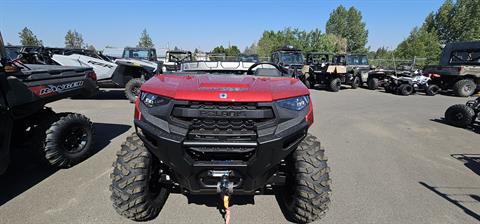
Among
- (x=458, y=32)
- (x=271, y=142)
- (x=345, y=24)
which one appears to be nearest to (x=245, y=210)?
(x=271, y=142)

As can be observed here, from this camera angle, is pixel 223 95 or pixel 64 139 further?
pixel 64 139

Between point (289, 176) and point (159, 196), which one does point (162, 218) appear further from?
point (289, 176)

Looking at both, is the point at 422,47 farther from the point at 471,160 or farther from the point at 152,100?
the point at 152,100

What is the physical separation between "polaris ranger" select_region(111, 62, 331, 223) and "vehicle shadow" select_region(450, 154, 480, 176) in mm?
3365

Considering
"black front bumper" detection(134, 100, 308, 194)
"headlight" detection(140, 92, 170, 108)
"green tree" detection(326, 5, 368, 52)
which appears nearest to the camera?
"black front bumper" detection(134, 100, 308, 194)

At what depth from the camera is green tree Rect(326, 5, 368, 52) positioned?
69000mm

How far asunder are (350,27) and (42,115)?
75.1 m

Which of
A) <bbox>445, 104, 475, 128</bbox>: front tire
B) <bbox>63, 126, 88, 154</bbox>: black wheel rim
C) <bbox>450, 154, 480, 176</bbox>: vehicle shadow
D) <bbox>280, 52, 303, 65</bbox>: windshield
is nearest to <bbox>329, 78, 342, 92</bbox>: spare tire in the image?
<bbox>280, 52, 303, 65</bbox>: windshield

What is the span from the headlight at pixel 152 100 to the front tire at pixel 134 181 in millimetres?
488

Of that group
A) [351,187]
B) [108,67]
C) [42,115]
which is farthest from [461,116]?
[108,67]

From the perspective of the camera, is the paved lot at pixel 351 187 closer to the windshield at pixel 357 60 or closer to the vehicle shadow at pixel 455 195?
the vehicle shadow at pixel 455 195

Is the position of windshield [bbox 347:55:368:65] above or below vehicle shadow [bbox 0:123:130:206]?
above

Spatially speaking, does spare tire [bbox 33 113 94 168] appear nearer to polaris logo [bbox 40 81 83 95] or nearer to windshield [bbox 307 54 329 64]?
polaris logo [bbox 40 81 83 95]

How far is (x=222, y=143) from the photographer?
230 centimetres
